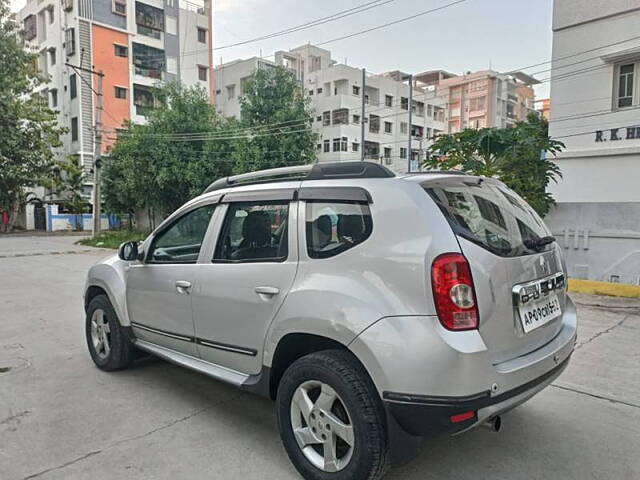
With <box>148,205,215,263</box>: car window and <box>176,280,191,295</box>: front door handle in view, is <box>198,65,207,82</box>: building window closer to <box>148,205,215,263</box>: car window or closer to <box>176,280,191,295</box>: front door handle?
<box>148,205,215,263</box>: car window

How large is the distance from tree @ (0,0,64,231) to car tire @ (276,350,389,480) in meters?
29.1

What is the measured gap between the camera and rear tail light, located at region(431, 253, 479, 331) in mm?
2131

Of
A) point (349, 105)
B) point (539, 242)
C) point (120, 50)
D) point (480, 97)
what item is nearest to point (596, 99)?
point (539, 242)

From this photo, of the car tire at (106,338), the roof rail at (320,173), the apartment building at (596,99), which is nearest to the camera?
the roof rail at (320,173)

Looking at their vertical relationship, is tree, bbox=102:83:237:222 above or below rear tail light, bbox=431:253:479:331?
above

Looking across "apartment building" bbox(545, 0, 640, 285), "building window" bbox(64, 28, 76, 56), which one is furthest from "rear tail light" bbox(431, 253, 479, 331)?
"building window" bbox(64, 28, 76, 56)

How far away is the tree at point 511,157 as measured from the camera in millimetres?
8508

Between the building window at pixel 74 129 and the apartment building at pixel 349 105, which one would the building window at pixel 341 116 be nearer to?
the apartment building at pixel 349 105

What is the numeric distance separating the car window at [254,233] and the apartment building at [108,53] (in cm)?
3133

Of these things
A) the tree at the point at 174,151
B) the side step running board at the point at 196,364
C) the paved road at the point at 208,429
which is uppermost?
the tree at the point at 174,151

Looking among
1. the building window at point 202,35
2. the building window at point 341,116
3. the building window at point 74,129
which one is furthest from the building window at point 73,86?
the building window at point 341,116

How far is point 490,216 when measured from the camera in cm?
257

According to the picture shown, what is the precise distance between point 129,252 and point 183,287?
862 millimetres

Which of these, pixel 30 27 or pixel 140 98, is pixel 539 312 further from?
pixel 30 27
